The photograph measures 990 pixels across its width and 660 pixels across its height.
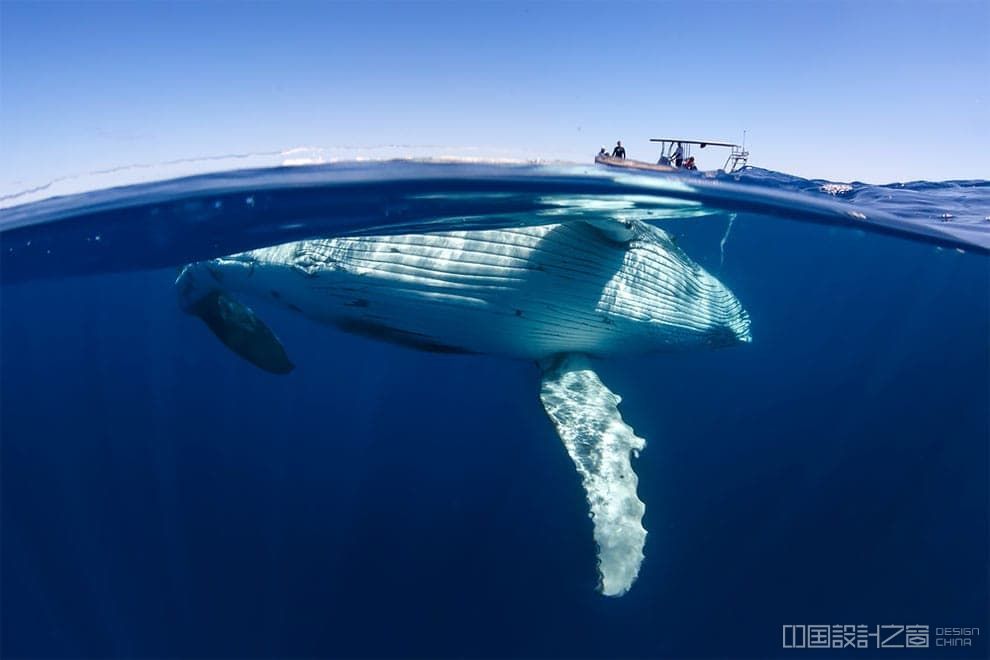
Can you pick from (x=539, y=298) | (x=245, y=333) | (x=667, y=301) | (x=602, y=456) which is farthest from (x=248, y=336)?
(x=667, y=301)

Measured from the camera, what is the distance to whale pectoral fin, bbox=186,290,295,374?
779 centimetres

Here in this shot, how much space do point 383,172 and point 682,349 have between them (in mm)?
5388

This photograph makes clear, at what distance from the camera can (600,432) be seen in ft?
21.4

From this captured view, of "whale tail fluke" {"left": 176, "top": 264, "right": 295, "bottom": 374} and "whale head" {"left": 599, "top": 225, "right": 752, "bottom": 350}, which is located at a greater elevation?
"whale head" {"left": 599, "top": 225, "right": 752, "bottom": 350}

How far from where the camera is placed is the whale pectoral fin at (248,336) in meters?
7.79

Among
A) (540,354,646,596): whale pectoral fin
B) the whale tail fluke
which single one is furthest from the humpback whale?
the whale tail fluke

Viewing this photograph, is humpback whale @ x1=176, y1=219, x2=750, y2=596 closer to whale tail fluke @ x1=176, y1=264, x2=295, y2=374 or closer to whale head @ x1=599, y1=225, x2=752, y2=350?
whale head @ x1=599, y1=225, x2=752, y2=350

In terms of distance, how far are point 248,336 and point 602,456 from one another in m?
4.92

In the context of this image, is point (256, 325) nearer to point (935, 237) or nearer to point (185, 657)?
point (185, 657)

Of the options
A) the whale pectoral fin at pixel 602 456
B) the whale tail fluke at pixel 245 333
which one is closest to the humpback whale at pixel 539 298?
the whale pectoral fin at pixel 602 456

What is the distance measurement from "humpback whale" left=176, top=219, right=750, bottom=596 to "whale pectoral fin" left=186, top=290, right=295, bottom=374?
21.1 inches

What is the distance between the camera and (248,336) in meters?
7.81

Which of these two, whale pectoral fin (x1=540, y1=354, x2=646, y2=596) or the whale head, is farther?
the whale head

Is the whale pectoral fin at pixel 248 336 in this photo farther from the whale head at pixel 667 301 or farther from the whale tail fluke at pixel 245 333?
the whale head at pixel 667 301
